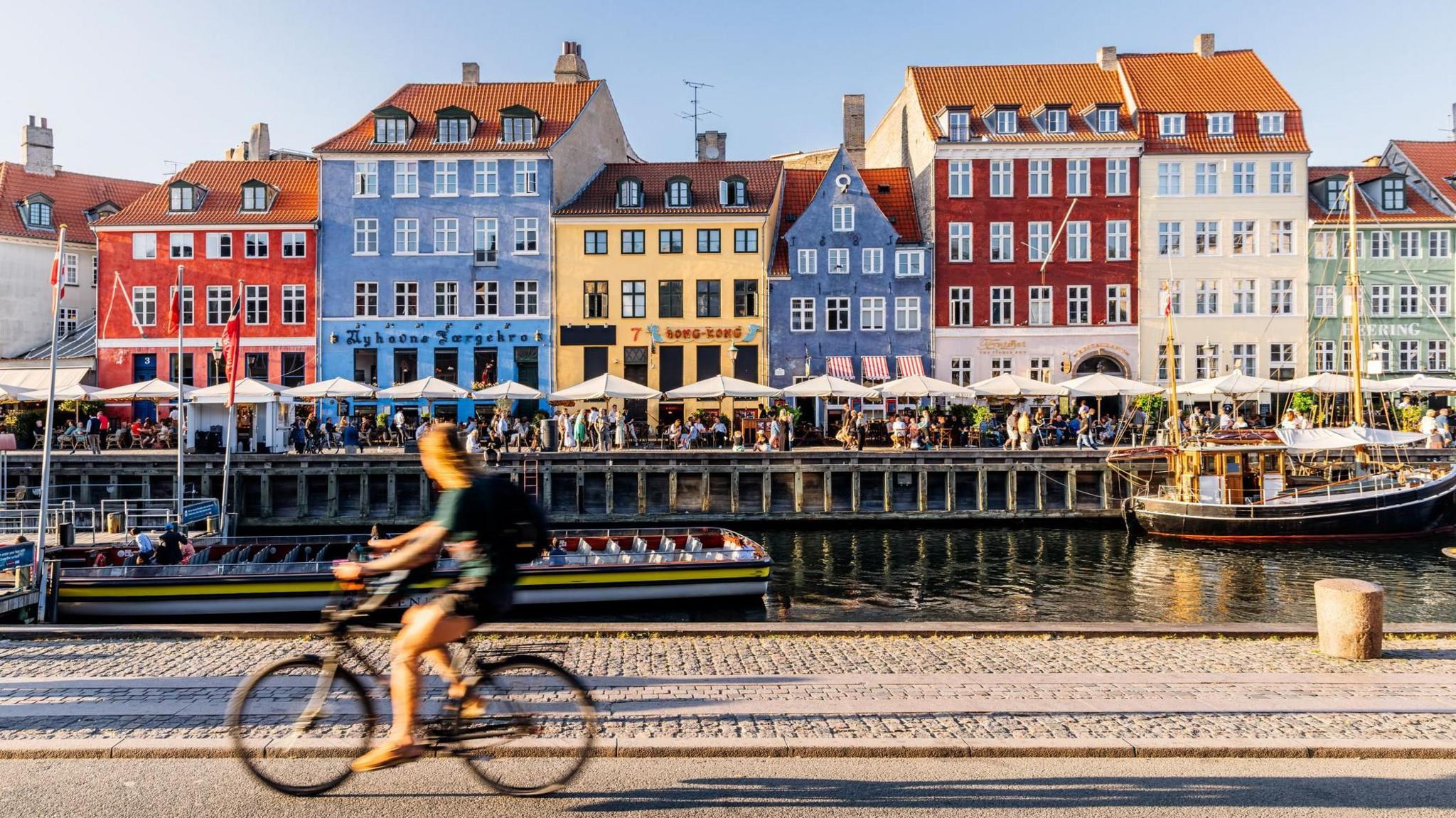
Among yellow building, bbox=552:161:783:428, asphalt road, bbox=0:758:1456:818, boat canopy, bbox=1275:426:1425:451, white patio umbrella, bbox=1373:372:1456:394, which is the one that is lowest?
asphalt road, bbox=0:758:1456:818

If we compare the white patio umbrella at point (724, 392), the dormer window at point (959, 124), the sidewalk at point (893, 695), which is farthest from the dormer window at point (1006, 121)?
the sidewalk at point (893, 695)

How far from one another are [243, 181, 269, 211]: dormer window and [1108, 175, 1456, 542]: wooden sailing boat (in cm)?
3607

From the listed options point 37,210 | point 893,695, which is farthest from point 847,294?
point 37,210

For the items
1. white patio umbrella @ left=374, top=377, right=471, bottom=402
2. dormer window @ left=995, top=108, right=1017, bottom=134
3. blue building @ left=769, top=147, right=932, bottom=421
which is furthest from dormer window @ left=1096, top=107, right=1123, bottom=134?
white patio umbrella @ left=374, top=377, right=471, bottom=402

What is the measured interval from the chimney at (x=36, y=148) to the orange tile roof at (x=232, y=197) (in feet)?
39.5

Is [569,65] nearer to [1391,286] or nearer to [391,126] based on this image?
[391,126]

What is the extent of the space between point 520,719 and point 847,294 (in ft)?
129

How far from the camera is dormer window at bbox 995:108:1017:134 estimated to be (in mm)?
45375

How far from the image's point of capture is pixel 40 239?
164ft

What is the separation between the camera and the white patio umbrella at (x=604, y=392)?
1359 inches

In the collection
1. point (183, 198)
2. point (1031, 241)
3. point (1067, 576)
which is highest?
point (183, 198)

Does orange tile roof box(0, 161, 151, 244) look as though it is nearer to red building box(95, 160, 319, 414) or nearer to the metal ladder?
red building box(95, 160, 319, 414)

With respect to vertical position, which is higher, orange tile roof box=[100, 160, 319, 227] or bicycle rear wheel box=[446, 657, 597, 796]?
orange tile roof box=[100, 160, 319, 227]

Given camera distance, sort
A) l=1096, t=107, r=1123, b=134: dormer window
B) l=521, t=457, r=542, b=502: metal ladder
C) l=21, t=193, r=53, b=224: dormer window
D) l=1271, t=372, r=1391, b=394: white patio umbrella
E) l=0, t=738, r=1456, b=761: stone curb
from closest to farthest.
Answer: l=0, t=738, r=1456, b=761: stone curb, l=521, t=457, r=542, b=502: metal ladder, l=1271, t=372, r=1391, b=394: white patio umbrella, l=1096, t=107, r=1123, b=134: dormer window, l=21, t=193, r=53, b=224: dormer window
